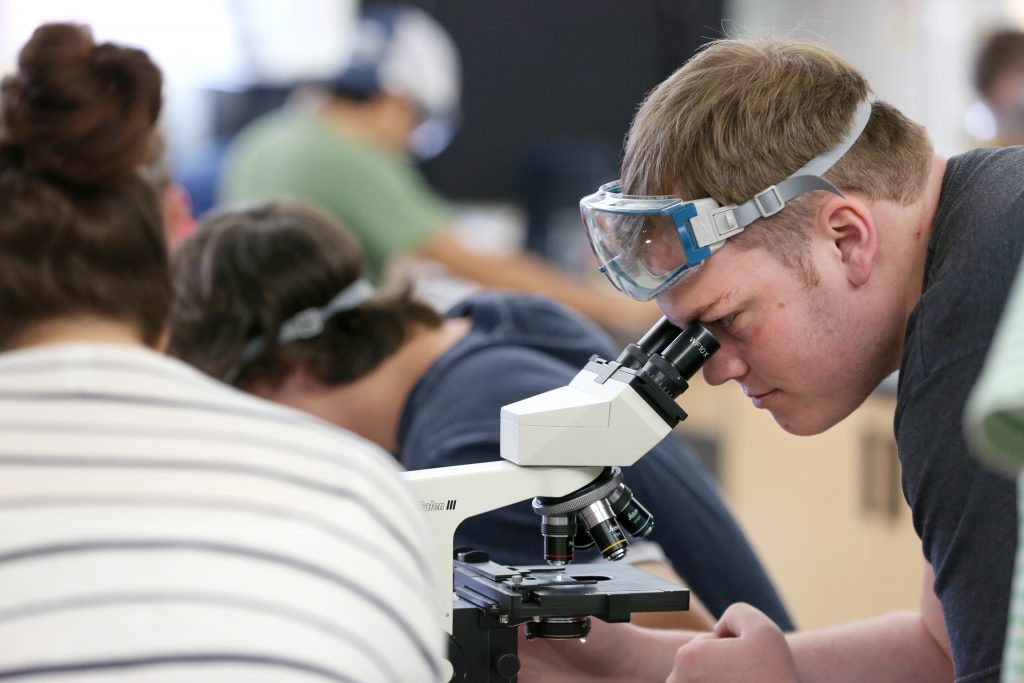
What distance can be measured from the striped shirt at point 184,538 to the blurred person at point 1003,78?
3.16 m

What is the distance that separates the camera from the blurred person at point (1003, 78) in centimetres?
365

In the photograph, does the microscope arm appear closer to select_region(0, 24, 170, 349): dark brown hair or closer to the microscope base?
the microscope base

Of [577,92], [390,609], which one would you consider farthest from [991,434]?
[577,92]

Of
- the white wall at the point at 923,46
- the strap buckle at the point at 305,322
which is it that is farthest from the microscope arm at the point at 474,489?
the white wall at the point at 923,46

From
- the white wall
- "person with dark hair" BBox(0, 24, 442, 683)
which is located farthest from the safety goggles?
the white wall

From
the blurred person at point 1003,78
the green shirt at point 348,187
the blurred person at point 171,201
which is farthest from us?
the blurred person at point 1003,78

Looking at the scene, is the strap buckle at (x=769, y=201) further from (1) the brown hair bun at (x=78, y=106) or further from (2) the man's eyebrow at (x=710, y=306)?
(1) the brown hair bun at (x=78, y=106)

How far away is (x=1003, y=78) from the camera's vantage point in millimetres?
3742

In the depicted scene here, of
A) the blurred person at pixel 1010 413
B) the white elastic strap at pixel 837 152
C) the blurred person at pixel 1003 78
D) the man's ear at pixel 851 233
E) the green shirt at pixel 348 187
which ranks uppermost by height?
the blurred person at pixel 1003 78

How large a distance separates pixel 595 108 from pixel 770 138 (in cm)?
493

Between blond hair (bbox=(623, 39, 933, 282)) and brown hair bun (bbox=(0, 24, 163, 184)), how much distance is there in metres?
0.55

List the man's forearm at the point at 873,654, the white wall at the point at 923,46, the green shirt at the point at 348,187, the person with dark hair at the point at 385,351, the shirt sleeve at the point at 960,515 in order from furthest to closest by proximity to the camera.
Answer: the white wall at the point at 923,46
the green shirt at the point at 348,187
the person with dark hair at the point at 385,351
the man's forearm at the point at 873,654
the shirt sleeve at the point at 960,515

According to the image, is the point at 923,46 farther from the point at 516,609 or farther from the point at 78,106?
the point at 78,106

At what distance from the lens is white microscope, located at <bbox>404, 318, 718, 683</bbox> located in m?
1.29
